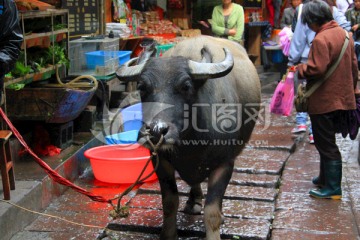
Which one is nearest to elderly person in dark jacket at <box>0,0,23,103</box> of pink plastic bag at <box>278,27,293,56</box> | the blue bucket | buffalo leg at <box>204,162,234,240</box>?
buffalo leg at <box>204,162,234,240</box>

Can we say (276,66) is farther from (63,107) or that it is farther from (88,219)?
(88,219)

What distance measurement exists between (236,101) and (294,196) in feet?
5.34

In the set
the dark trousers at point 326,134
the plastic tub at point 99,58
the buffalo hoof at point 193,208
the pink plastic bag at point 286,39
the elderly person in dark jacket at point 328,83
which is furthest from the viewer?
the pink plastic bag at point 286,39

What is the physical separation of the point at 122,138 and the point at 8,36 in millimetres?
2604

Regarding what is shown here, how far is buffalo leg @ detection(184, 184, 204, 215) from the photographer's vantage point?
19.1 ft

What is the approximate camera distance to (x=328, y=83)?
604 centimetres

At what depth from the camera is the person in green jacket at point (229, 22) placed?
35.8ft

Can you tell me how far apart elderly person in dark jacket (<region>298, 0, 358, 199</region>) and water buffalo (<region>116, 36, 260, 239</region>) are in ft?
2.87

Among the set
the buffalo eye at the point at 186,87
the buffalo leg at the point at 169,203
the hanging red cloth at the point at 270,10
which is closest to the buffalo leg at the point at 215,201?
the buffalo leg at the point at 169,203

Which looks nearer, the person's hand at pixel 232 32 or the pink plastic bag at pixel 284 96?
the pink plastic bag at pixel 284 96

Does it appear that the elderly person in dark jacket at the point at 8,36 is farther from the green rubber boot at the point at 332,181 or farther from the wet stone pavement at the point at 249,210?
the green rubber boot at the point at 332,181

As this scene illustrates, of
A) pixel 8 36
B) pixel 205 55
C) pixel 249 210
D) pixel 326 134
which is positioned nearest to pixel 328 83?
pixel 326 134

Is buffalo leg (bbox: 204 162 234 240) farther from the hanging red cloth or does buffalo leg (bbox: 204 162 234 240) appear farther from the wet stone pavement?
the hanging red cloth

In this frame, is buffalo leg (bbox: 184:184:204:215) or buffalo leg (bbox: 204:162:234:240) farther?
buffalo leg (bbox: 184:184:204:215)
